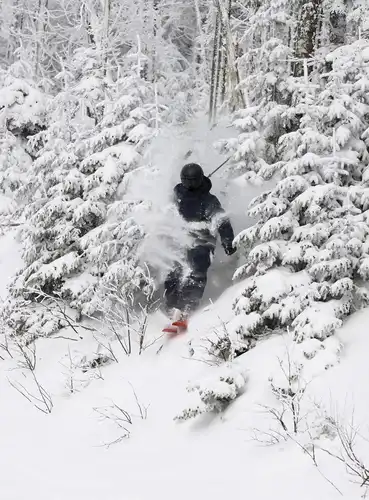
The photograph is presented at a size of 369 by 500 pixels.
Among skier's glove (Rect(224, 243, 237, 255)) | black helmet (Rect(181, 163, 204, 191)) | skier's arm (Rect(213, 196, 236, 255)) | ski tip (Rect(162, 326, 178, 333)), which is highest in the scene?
black helmet (Rect(181, 163, 204, 191))

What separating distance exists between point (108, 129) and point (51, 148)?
1418mm

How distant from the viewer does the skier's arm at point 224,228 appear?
24.2 feet

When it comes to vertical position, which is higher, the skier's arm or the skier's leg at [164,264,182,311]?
the skier's arm

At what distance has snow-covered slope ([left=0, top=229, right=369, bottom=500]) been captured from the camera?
363 cm

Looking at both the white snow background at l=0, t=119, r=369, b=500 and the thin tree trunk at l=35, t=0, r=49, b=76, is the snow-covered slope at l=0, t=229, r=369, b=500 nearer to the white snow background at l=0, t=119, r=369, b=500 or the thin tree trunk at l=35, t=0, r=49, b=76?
the white snow background at l=0, t=119, r=369, b=500

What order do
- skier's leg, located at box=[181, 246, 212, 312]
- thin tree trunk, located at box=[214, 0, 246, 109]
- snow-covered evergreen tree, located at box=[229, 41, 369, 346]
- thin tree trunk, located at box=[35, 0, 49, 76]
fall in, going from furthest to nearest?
1. thin tree trunk, located at box=[35, 0, 49, 76]
2. thin tree trunk, located at box=[214, 0, 246, 109]
3. skier's leg, located at box=[181, 246, 212, 312]
4. snow-covered evergreen tree, located at box=[229, 41, 369, 346]

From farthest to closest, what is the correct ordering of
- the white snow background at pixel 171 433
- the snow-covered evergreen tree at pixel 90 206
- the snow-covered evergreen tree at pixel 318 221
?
1. the snow-covered evergreen tree at pixel 90 206
2. the snow-covered evergreen tree at pixel 318 221
3. the white snow background at pixel 171 433

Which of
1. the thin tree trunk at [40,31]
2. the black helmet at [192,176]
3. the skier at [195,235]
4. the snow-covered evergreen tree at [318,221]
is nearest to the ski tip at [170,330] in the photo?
the skier at [195,235]

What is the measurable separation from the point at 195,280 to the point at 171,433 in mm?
2949

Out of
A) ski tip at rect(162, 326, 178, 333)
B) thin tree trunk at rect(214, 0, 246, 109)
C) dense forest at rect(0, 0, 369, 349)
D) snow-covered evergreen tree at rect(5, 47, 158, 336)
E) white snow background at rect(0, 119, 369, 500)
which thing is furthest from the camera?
thin tree trunk at rect(214, 0, 246, 109)

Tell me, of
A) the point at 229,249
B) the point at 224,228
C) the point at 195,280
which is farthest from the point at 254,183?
the point at 195,280

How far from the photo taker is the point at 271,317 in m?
5.57

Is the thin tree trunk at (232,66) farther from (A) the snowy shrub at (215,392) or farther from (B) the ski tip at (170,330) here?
(A) the snowy shrub at (215,392)

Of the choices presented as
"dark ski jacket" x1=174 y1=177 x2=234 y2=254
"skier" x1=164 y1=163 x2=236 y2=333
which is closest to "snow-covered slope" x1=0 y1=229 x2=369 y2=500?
"skier" x1=164 y1=163 x2=236 y2=333
